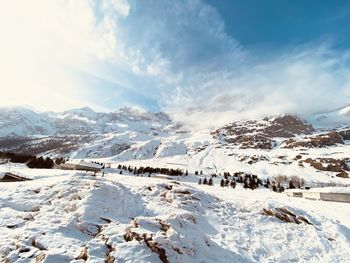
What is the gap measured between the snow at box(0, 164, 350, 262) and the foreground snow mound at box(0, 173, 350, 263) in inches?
2.2

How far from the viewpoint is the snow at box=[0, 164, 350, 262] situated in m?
15.0

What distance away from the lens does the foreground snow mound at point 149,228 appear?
14953 mm

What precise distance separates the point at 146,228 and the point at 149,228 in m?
0.21

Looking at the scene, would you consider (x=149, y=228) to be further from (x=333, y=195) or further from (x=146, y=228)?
(x=333, y=195)

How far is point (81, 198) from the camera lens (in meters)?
21.6

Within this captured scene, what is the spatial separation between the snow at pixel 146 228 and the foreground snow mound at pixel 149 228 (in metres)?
0.06

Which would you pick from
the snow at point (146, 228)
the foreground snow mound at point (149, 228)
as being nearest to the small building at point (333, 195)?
the foreground snow mound at point (149, 228)

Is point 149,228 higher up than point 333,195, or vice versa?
point 333,195

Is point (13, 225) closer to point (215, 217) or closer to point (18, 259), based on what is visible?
point (18, 259)

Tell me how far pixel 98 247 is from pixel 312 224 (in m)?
22.5

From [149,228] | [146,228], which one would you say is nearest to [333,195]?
[149,228]

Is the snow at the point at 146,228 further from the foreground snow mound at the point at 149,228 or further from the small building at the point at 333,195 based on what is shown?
the small building at the point at 333,195

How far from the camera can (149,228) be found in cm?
1830

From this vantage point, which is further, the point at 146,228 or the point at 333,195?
the point at 333,195
